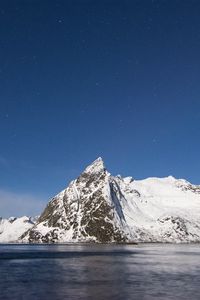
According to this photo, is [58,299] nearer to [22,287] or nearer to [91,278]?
[22,287]

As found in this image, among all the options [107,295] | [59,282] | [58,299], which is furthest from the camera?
[59,282]

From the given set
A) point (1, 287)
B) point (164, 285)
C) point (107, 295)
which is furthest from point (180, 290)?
point (1, 287)

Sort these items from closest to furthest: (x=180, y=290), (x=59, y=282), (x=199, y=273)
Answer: (x=180, y=290), (x=59, y=282), (x=199, y=273)

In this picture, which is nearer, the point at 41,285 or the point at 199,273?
the point at 41,285

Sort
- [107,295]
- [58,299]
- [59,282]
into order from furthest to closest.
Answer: [59,282] < [107,295] < [58,299]

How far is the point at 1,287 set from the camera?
7231 centimetres

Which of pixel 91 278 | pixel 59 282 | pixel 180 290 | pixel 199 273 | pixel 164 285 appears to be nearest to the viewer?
pixel 180 290

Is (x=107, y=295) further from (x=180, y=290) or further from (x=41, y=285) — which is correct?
(x=41, y=285)

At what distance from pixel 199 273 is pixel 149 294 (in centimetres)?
3580

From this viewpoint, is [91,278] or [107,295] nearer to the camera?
[107,295]

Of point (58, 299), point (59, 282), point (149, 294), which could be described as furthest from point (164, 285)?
point (58, 299)

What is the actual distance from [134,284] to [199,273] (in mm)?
24847

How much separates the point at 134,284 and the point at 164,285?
15.9 ft

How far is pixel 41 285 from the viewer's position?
249ft
